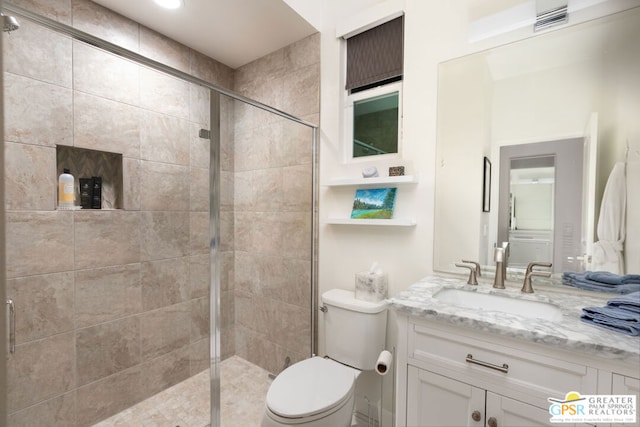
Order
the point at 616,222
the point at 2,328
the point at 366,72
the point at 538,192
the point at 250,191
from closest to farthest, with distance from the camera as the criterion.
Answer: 1. the point at 2,328
2. the point at 616,222
3. the point at 538,192
4. the point at 366,72
5. the point at 250,191

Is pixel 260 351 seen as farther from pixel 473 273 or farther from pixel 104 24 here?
pixel 104 24

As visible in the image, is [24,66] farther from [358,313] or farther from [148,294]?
[358,313]

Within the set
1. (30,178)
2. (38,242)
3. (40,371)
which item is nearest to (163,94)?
(30,178)

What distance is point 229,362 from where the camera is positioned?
1898 mm

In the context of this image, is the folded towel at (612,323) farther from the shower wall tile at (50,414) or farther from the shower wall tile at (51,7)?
the shower wall tile at (51,7)

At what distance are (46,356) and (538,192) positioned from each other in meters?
2.56

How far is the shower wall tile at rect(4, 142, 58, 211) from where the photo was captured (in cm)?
134

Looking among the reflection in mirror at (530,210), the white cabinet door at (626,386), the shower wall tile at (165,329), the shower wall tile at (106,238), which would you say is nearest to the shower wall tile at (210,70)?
Result: the shower wall tile at (106,238)

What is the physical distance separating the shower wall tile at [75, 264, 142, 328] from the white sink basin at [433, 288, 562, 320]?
5.84 feet

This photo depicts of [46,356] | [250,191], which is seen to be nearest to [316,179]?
[250,191]

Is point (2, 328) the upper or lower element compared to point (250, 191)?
lower

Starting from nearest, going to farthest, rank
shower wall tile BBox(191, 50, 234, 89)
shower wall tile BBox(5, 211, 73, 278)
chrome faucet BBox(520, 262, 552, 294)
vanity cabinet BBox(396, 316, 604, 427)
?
1. vanity cabinet BBox(396, 316, 604, 427)
2. chrome faucet BBox(520, 262, 552, 294)
3. shower wall tile BBox(5, 211, 73, 278)
4. shower wall tile BBox(191, 50, 234, 89)

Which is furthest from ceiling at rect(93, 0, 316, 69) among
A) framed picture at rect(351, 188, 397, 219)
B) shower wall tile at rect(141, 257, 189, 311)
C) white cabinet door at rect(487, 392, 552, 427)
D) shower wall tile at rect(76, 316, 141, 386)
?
white cabinet door at rect(487, 392, 552, 427)

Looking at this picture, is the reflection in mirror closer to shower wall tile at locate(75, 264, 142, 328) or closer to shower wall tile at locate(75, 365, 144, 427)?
shower wall tile at locate(75, 264, 142, 328)
